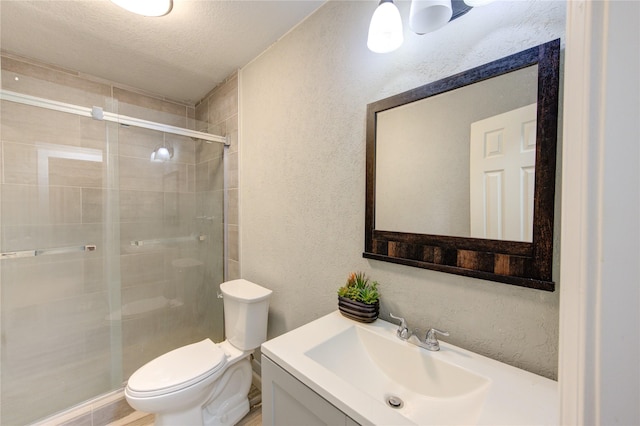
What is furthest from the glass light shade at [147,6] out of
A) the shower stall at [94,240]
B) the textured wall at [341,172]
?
the shower stall at [94,240]

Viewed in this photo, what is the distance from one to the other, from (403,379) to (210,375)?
1.00 meters

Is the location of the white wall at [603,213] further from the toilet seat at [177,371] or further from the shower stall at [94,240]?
the shower stall at [94,240]

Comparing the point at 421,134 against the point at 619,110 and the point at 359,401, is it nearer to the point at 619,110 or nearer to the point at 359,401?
the point at 619,110

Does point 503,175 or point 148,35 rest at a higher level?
point 148,35

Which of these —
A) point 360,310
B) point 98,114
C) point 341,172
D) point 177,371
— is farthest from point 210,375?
point 98,114

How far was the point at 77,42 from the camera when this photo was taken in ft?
5.37

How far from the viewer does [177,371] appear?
50.4 inches

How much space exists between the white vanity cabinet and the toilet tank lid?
0.67m

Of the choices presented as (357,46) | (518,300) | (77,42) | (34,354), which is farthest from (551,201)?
(34,354)

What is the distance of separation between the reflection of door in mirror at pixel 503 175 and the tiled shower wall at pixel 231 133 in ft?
5.44

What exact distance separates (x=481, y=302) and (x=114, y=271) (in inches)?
87.4

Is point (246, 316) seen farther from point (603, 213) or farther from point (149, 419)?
point (603, 213)

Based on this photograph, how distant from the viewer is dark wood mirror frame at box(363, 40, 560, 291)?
699mm

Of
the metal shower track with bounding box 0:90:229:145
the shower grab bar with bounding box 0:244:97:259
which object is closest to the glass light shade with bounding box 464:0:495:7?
the metal shower track with bounding box 0:90:229:145
